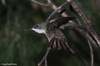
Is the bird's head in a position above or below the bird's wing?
above

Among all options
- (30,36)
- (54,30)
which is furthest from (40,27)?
(30,36)

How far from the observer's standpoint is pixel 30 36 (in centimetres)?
112

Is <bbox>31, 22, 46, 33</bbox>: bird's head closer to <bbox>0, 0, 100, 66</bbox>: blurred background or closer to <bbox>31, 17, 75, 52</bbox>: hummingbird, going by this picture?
<bbox>31, 17, 75, 52</bbox>: hummingbird

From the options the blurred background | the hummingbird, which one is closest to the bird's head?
the hummingbird

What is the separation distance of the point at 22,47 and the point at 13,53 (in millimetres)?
39

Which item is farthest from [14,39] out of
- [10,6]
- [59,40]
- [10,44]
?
[59,40]

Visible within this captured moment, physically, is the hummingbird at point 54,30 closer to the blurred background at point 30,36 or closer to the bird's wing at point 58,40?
the bird's wing at point 58,40

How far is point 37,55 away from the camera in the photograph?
1060mm

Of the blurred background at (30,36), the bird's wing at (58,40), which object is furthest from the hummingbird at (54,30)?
the blurred background at (30,36)

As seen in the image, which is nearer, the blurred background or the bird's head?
the bird's head

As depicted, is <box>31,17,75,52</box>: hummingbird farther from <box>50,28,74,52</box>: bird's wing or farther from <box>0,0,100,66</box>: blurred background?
<box>0,0,100,66</box>: blurred background

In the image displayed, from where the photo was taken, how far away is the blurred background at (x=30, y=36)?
1048mm

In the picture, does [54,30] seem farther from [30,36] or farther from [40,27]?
[30,36]

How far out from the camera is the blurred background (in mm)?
1048
